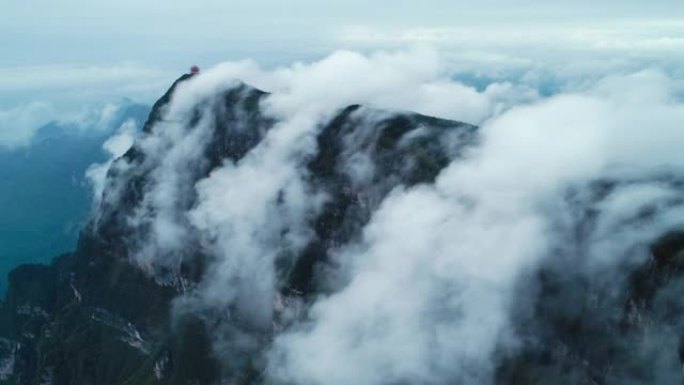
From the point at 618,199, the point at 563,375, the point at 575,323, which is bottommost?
the point at 563,375

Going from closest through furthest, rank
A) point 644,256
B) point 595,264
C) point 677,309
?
point 677,309, point 644,256, point 595,264

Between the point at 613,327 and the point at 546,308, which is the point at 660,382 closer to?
the point at 613,327

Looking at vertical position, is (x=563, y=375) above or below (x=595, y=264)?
below

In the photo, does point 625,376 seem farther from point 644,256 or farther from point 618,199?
point 618,199

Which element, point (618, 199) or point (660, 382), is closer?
point (660, 382)

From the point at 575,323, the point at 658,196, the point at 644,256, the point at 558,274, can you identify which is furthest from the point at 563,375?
the point at 658,196

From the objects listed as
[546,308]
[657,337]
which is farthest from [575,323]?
[657,337]

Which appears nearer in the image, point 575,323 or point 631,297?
point 631,297

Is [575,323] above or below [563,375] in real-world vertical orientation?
above

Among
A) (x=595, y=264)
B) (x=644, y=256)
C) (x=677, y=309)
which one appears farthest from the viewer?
(x=595, y=264)
